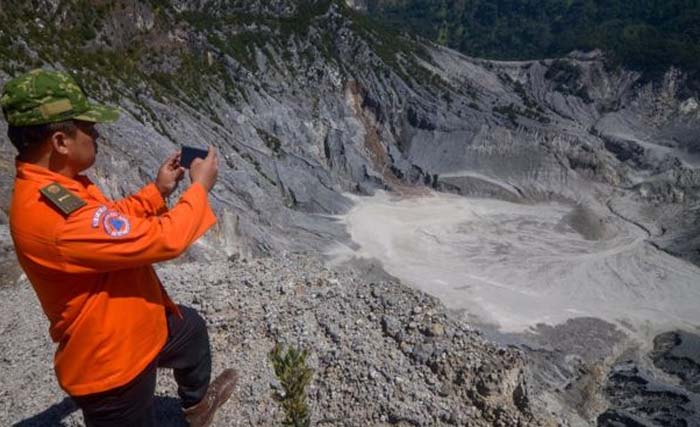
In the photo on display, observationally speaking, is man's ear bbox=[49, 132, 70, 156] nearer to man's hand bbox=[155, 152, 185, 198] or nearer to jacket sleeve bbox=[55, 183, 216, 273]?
jacket sleeve bbox=[55, 183, 216, 273]

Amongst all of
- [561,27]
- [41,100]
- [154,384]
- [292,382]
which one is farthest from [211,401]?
[561,27]

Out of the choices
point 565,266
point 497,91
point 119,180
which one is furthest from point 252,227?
point 497,91

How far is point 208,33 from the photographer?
1377 inches

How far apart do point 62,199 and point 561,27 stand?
101385 mm

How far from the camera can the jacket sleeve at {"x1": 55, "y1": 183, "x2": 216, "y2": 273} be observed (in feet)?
6.94

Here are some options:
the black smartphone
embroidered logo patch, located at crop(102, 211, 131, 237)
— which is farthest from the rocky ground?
embroidered logo patch, located at crop(102, 211, 131, 237)

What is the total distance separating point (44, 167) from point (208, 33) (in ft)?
117

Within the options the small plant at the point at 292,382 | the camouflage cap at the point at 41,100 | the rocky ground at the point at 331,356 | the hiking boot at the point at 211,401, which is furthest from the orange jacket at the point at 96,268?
the rocky ground at the point at 331,356

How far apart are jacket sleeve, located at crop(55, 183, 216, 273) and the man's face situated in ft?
0.89

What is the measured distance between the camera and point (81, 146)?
233 cm

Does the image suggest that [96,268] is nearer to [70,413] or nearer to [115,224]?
[115,224]

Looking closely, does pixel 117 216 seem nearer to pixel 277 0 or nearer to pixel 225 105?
pixel 225 105

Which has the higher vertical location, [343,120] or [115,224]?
[115,224]

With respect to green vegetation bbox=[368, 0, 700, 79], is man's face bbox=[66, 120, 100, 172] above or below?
below
